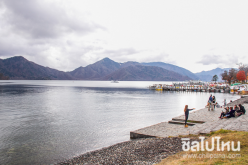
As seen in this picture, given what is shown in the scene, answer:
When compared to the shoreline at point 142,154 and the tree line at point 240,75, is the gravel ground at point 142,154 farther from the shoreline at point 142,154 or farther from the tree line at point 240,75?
the tree line at point 240,75

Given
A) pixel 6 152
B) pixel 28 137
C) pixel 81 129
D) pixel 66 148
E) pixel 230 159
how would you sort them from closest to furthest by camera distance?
pixel 230 159 → pixel 6 152 → pixel 66 148 → pixel 28 137 → pixel 81 129

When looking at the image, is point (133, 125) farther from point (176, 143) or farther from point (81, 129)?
point (176, 143)

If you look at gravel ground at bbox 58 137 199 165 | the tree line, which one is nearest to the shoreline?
gravel ground at bbox 58 137 199 165

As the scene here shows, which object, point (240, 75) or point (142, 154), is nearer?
point (142, 154)

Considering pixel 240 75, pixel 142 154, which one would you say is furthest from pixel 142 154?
pixel 240 75

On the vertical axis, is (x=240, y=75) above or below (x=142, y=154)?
above

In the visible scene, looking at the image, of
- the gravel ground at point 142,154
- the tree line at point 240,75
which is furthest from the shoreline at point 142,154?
the tree line at point 240,75

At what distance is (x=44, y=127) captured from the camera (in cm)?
2386

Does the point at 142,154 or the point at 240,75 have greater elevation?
the point at 240,75

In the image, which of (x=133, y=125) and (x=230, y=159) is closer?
(x=230, y=159)

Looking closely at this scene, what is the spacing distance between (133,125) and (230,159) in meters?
17.8

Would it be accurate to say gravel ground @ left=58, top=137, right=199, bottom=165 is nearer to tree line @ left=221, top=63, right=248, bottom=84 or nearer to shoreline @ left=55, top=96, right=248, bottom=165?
shoreline @ left=55, top=96, right=248, bottom=165

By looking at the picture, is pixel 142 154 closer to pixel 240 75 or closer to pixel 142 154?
pixel 142 154

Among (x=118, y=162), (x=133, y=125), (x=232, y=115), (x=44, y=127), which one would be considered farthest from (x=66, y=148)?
(x=232, y=115)
